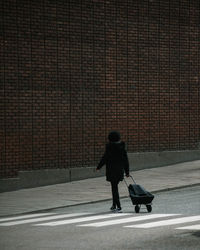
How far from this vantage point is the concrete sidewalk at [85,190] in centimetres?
1653

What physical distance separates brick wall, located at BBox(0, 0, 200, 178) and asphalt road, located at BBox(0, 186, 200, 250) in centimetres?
548

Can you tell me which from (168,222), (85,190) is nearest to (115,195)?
(168,222)

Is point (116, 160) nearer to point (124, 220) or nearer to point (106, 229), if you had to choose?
point (124, 220)

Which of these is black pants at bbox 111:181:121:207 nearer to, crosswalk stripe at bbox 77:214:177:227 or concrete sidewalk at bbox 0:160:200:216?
crosswalk stripe at bbox 77:214:177:227

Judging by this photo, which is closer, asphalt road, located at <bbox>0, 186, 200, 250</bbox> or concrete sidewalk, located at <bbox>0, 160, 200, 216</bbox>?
asphalt road, located at <bbox>0, 186, 200, 250</bbox>

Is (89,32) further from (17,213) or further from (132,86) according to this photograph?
(17,213)

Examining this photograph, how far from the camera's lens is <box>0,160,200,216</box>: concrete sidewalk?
54.2 feet

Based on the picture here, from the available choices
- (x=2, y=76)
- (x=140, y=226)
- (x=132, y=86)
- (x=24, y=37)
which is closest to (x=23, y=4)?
(x=24, y=37)

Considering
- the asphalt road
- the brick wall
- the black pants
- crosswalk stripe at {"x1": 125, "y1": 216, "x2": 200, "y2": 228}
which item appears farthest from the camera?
the brick wall

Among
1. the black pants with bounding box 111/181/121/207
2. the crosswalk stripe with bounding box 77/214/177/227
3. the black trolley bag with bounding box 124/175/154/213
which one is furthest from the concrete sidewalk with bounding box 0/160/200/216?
the crosswalk stripe with bounding box 77/214/177/227

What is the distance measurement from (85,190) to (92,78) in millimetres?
4523

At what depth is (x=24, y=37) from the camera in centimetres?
2081

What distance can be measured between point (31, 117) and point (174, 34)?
658 centimetres

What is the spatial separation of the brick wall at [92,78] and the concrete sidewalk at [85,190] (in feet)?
3.41
